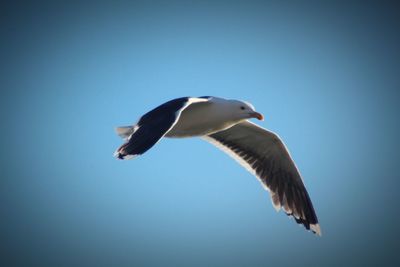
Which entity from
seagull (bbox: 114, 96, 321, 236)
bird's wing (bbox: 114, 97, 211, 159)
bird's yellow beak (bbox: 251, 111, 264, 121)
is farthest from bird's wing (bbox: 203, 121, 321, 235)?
bird's wing (bbox: 114, 97, 211, 159)

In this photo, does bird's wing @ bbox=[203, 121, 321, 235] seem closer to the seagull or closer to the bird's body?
the seagull

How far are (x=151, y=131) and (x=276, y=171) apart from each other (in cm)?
198

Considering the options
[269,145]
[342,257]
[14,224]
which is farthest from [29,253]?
[269,145]

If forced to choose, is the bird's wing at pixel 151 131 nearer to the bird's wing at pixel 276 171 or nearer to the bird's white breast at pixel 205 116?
the bird's white breast at pixel 205 116

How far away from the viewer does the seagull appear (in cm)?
395

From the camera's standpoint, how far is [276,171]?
4.64 metres

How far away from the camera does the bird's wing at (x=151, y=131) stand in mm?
2875

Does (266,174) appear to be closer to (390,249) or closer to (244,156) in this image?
(244,156)

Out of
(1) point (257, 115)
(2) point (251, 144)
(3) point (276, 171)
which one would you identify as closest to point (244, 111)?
(1) point (257, 115)

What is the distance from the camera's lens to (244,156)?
476 cm

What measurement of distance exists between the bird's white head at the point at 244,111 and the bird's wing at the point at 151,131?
62 cm

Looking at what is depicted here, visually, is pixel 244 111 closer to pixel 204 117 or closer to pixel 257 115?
pixel 257 115

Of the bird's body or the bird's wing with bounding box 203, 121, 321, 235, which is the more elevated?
the bird's body

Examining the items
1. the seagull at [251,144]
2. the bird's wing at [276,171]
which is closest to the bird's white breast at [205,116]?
the seagull at [251,144]
